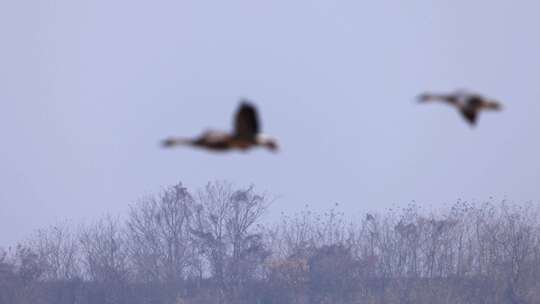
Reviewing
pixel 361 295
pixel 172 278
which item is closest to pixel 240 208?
pixel 172 278

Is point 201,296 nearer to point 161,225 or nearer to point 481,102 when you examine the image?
point 161,225

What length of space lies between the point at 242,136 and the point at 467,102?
9.36 ft

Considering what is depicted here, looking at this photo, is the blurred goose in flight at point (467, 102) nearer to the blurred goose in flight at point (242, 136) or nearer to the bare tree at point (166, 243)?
the blurred goose in flight at point (242, 136)

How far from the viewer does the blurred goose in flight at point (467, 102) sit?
11898mm

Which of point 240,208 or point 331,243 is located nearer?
point 331,243

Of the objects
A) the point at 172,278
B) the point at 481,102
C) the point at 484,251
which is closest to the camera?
the point at 481,102

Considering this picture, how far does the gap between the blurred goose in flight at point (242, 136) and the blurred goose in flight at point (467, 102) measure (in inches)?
87.3

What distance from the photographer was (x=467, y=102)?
1208cm

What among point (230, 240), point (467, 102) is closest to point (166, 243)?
point (230, 240)

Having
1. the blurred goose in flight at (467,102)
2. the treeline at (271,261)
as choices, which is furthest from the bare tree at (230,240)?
the blurred goose in flight at (467,102)

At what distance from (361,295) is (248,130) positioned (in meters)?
55.0

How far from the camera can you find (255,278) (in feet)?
237

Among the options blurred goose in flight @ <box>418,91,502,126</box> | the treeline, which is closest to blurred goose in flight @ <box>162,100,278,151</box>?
blurred goose in flight @ <box>418,91,502,126</box>

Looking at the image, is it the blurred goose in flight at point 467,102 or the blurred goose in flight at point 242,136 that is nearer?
the blurred goose in flight at point 242,136
